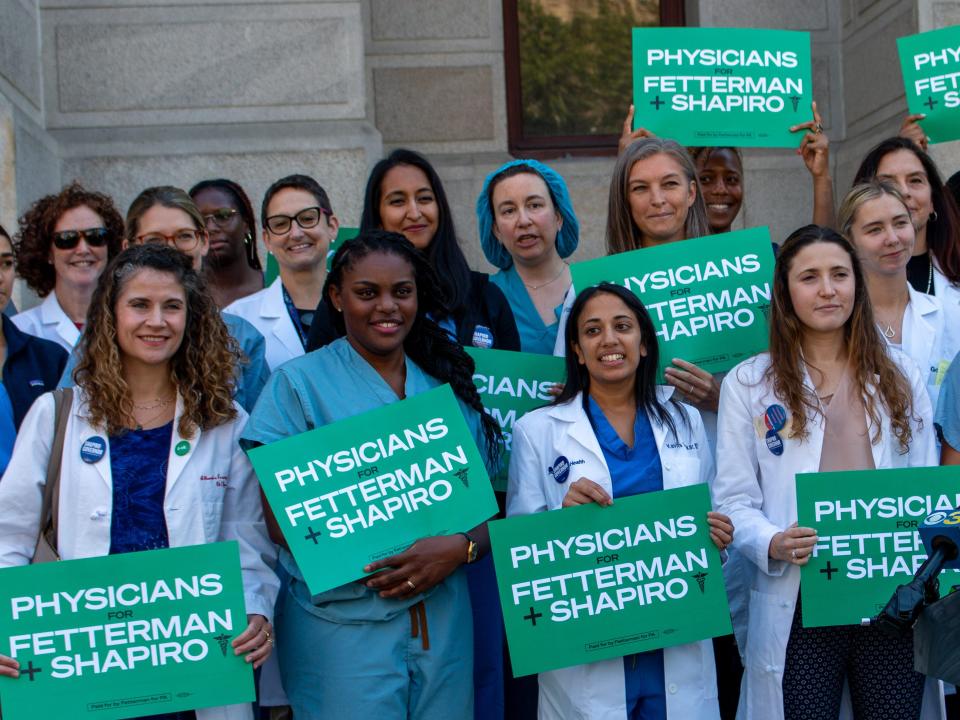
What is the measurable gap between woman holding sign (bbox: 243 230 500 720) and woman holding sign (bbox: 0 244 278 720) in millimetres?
159

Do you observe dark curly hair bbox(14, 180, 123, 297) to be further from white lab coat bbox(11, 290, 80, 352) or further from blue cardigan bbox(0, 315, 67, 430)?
blue cardigan bbox(0, 315, 67, 430)

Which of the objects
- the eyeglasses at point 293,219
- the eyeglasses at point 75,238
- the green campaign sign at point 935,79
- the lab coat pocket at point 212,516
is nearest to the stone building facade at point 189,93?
the eyeglasses at point 75,238

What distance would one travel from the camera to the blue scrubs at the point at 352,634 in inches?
165

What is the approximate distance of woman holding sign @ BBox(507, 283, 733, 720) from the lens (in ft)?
Answer: 14.7

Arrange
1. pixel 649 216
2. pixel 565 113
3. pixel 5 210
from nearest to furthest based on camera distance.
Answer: pixel 649 216, pixel 5 210, pixel 565 113

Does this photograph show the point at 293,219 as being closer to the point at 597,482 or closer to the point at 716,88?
the point at 597,482

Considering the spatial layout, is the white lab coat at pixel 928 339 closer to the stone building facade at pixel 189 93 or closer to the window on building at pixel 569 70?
the stone building facade at pixel 189 93

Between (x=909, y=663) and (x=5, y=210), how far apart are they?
17.1 ft

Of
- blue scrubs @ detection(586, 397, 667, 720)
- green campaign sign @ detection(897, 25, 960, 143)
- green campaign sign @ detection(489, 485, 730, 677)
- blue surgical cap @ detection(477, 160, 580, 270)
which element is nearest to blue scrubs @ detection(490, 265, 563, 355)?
blue surgical cap @ detection(477, 160, 580, 270)

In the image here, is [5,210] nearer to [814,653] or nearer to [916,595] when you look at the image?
[814,653]

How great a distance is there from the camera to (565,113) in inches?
385

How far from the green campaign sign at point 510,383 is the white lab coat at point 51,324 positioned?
5.73ft

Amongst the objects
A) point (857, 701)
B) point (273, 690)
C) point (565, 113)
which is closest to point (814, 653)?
point (857, 701)

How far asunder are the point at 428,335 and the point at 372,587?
0.98 metres
